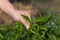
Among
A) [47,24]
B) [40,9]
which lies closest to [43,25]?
[47,24]

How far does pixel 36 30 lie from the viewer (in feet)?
3.68

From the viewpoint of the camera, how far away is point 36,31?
3.66 feet

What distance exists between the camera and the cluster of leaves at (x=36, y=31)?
1090mm

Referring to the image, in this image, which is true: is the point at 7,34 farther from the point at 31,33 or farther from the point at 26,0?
the point at 26,0

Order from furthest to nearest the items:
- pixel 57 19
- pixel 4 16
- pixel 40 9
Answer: pixel 40 9
pixel 4 16
pixel 57 19

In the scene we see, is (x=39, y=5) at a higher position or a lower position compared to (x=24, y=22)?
lower

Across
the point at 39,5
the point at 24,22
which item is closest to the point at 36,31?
the point at 24,22

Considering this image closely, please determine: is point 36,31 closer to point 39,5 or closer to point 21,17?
point 21,17

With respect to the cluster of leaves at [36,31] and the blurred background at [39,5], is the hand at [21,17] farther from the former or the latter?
the blurred background at [39,5]

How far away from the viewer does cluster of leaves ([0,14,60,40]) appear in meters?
1.09

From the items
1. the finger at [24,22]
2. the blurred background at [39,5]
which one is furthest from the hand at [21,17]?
the blurred background at [39,5]

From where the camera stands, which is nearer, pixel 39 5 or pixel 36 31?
pixel 36 31

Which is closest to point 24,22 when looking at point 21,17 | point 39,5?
point 21,17

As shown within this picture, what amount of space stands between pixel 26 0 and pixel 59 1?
0.30 metres
